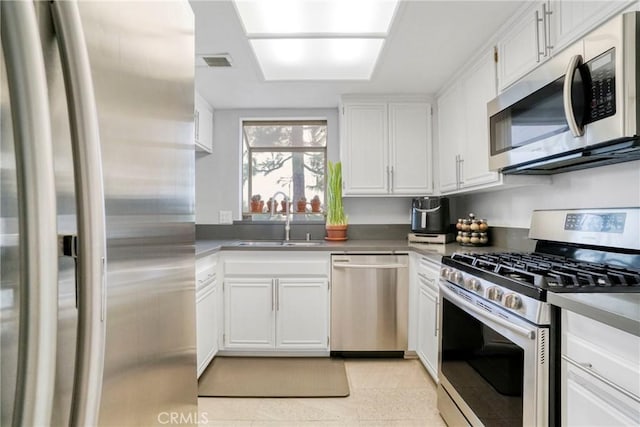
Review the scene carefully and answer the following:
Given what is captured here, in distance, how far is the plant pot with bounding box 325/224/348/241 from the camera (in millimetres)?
3127

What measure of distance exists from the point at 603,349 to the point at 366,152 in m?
2.35

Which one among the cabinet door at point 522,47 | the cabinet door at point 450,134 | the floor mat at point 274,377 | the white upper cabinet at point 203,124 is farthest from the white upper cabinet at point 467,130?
the white upper cabinet at point 203,124

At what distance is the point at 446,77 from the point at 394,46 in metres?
0.70

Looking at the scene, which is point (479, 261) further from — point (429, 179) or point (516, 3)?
point (429, 179)

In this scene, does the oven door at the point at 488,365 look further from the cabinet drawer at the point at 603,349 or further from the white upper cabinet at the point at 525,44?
the white upper cabinet at the point at 525,44

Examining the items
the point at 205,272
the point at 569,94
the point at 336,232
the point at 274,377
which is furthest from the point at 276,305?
the point at 569,94

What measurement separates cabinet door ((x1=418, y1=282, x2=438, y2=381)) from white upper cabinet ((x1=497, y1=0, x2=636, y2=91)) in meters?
1.33

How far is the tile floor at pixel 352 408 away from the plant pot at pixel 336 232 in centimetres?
117

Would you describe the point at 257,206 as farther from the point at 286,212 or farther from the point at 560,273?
the point at 560,273

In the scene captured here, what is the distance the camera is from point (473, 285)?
153 cm

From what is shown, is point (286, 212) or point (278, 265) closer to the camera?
point (278, 265)

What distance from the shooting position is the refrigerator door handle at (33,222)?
1.11 feet

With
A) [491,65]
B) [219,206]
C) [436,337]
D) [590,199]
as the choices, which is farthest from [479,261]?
[219,206]

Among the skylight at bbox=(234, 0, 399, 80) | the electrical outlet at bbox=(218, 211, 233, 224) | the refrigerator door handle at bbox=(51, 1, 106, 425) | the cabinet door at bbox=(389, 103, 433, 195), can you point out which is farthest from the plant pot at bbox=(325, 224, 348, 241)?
the refrigerator door handle at bbox=(51, 1, 106, 425)
